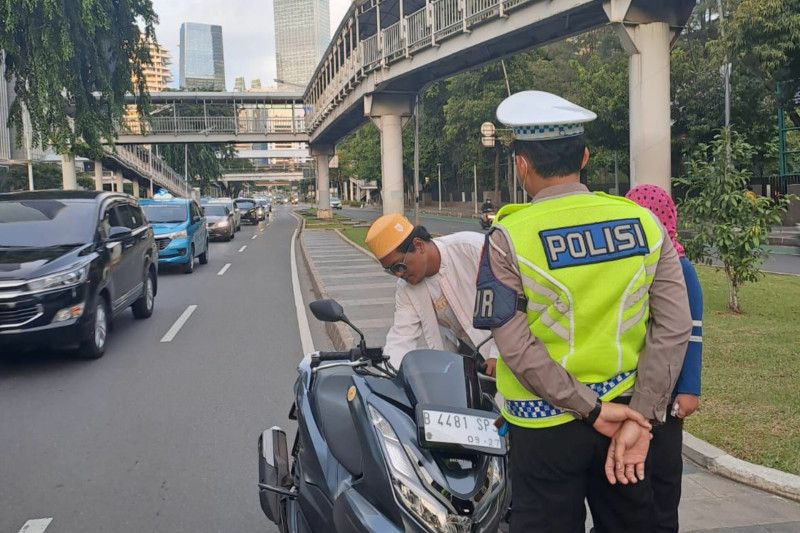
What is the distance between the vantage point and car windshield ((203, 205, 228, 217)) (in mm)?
30312

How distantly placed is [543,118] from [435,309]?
1.49m

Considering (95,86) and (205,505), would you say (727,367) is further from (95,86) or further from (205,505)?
(95,86)

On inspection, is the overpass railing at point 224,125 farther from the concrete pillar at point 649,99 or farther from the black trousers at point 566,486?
the black trousers at point 566,486

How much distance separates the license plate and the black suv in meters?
6.33

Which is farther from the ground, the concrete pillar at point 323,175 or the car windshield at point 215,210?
the concrete pillar at point 323,175

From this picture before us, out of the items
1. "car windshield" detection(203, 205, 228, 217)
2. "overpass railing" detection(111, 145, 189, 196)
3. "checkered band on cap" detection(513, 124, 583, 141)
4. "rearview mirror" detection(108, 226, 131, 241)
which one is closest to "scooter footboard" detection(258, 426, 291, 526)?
"checkered band on cap" detection(513, 124, 583, 141)

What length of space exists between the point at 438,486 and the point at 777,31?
22610 mm

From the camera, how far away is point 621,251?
7.20 feet

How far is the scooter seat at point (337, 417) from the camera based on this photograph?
2.69 meters

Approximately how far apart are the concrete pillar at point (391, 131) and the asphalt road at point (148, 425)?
16.9 m

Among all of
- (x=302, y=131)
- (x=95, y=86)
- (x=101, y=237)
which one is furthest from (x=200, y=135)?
(x=101, y=237)

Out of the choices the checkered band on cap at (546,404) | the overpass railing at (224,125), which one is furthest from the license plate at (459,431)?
the overpass railing at (224,125)

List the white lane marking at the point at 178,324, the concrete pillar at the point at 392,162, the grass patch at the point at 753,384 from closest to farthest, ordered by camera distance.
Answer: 1. the grass patch at the point at 753,384
2. the white lane marking at the point at 178,324
3. the concrete pillar at the point at 392,162

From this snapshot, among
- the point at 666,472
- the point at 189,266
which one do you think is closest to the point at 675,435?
the point at 666,472
